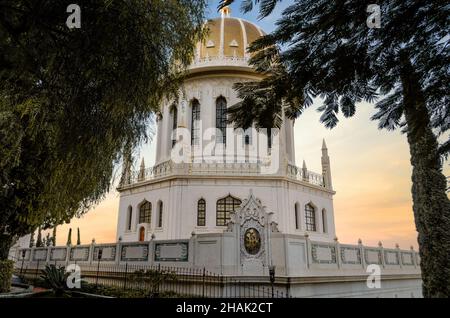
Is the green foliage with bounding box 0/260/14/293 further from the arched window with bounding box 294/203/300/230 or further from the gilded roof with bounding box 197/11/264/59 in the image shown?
the gilded roof with bounding box 197/11/264/59

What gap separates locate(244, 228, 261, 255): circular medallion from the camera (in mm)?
13555

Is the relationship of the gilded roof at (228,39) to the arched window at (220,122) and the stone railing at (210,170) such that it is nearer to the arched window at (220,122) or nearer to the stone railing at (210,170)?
the arched window at (220,122)

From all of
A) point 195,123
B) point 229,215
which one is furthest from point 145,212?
point 195,123

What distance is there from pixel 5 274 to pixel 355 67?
14.0 meters

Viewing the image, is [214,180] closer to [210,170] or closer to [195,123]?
[210,170]

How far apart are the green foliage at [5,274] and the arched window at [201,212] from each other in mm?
11026

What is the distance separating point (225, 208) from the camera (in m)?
21.8

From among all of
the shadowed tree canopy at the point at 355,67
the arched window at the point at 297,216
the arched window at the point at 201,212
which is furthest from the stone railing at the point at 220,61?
the shadowed tree canopy at the point at 355,67

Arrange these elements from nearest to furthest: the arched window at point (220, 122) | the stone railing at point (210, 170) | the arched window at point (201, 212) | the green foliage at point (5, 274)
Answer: the green foliage at point (5, 274) < the arched window at point (201, 212) < the stone railing at point (210, 170) < the arched window at point (220, 122)

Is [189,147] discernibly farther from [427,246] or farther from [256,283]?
[427,246]

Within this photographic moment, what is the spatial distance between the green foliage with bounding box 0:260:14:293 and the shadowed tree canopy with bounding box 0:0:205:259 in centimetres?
535

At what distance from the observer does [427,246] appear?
934cm

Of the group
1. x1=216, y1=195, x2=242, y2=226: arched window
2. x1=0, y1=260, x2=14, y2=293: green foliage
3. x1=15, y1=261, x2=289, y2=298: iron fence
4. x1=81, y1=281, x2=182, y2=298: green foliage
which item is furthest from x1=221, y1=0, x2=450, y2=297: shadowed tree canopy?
x1=216, y1=195, x2=242, y2=226: arched window

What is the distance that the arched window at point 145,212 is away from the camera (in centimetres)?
2375
